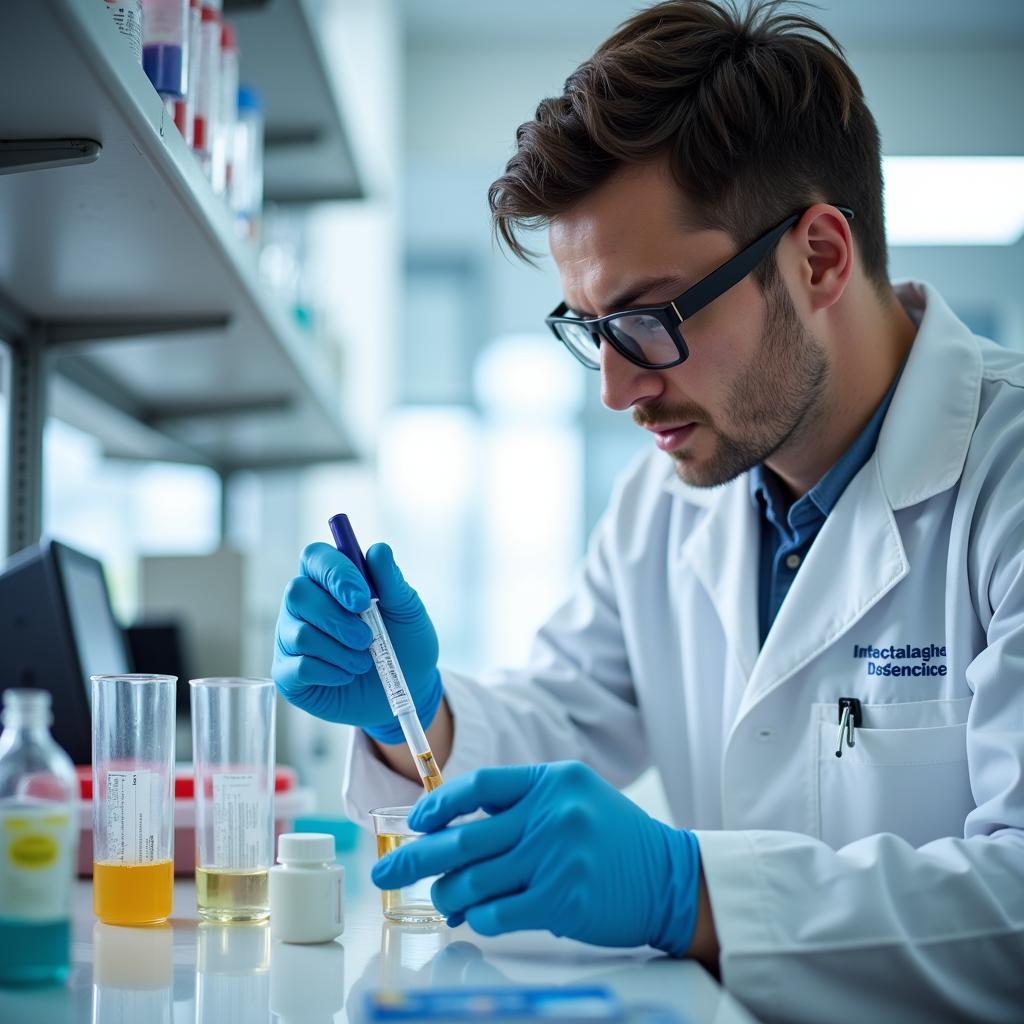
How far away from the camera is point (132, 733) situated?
104cm

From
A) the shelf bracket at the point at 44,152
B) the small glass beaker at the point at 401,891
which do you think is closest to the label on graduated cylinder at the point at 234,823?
the small glass beaker at the point at 401,891

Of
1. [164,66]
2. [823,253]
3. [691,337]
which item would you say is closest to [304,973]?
[691,337]

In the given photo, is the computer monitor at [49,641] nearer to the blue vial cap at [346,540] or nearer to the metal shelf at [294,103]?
the blue vial cap at [346,540]

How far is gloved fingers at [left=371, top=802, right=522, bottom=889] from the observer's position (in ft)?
3.10

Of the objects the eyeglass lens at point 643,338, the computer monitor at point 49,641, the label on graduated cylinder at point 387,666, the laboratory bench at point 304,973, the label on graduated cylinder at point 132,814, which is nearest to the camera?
the laboratory bench at point 304,973

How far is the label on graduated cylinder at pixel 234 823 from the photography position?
41.7 inches

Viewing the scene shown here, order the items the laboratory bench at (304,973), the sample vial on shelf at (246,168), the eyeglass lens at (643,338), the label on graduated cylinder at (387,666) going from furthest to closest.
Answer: the sample vial on shelf at (246,168)
the eyeglass lens at (643,338)
the label on graduated cylinder at (387,666)
the laboratory bench at (304,973)

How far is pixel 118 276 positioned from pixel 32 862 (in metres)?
0.92

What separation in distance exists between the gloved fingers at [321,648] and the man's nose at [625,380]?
1.55ft

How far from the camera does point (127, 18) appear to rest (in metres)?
1.00

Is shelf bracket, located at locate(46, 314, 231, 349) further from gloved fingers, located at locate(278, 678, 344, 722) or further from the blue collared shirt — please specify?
the blue collared shirt

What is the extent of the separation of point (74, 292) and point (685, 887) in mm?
1187

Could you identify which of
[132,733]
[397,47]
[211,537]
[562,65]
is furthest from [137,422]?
[562,65]

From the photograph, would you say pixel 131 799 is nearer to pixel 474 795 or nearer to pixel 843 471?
pixel 474 795
